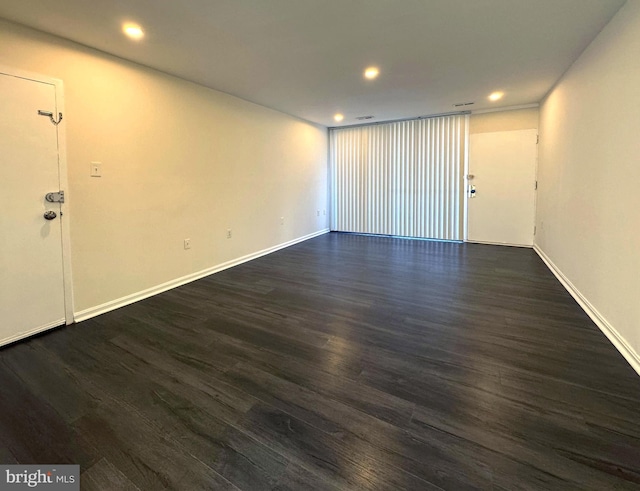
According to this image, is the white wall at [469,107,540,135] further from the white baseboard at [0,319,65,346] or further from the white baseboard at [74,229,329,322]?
the white baseboard at [0,319,65,346]

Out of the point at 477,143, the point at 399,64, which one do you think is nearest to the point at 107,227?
the point at 399,64

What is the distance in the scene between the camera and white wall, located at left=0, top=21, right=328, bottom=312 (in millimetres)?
2773

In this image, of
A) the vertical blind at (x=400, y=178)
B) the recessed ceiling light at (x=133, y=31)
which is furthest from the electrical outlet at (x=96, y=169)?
the vertical blind at (x=400, y=178)

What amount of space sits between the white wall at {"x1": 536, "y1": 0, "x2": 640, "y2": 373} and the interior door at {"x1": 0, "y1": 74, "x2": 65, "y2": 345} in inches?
170

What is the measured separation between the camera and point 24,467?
4.47 ft

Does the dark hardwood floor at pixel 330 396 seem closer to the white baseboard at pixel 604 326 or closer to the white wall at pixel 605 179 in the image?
the white baseboard at pixel 604 326

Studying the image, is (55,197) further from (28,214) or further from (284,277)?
(284,277)

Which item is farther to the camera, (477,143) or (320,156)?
(320,156)

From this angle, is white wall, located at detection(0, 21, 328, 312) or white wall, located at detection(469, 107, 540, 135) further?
white wall, located at detection(469, 107, 540, 135)

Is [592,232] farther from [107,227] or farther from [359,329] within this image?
[107,227]

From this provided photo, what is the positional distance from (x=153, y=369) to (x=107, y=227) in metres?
1.71

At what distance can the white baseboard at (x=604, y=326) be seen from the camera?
205cm

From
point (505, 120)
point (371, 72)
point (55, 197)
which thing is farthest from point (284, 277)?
point (505, 120)

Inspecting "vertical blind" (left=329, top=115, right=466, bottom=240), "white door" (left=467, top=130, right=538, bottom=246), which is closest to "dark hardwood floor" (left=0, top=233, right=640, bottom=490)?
"white door" (left=467, top=130, right=538, bottom=246)
